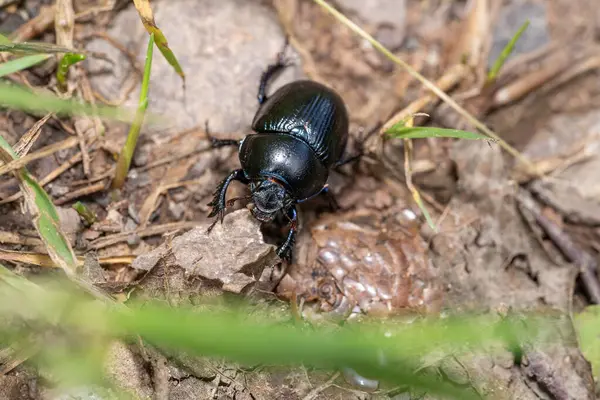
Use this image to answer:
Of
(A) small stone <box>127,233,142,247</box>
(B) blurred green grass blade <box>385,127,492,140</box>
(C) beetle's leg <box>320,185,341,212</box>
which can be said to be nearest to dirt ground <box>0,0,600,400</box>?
(A) small stone <box>127,233,142,247</box>

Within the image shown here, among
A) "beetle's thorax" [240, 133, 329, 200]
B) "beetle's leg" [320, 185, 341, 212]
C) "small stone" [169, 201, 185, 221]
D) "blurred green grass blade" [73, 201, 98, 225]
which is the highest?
"beetle's thorax" [240, 133, 329, 200]

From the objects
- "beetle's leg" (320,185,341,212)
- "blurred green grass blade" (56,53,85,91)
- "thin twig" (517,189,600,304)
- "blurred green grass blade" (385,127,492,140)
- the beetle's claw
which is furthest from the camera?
"thin twig" (517,189,600,304)

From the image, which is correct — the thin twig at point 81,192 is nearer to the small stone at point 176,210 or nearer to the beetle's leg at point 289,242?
the small stone at point 176,210

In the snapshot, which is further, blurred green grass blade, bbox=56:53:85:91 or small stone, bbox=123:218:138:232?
small stone, bbox=123:218:138:232

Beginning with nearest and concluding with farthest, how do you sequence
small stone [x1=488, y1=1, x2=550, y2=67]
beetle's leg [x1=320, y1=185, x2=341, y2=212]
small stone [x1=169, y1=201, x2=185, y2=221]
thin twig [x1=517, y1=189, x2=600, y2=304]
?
small stone [x1=169, y1=201, x2=185, y2=221] < beetle's leg [x1=320, y1=185, x2=341, y2=212] < thin twig [x1=517, y1=189, x2=600, y2=304] < small stone [x1=488, y1=1, x2=550, y2=67]

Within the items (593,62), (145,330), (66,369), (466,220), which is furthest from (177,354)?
(593,62)

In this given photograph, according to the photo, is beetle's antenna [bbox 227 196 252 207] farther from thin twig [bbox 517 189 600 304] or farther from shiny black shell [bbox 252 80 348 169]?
thin twig [bbox 517 189 600 304]

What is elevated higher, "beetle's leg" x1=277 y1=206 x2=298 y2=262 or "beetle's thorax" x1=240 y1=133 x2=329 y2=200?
"beetle's thorax" x1=240 y1=133 x2=329 y2=200

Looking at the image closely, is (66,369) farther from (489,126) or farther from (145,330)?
(489,126)
